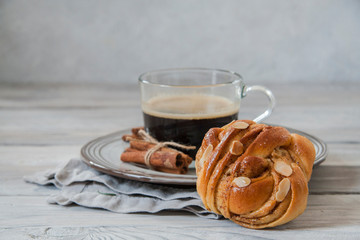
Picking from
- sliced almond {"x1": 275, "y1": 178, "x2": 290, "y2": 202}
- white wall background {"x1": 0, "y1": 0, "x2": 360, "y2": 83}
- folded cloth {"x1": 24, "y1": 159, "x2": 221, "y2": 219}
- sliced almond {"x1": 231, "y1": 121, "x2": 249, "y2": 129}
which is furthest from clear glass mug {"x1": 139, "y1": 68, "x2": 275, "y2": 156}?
white wall background {"x1": 0, "y1": 0, "x2": 360, "y2": 83}

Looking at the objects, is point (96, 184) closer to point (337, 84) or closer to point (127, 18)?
point (127, 18)

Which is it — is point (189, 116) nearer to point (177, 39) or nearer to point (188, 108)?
point (188, 108)

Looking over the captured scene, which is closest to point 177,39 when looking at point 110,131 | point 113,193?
point 110,131

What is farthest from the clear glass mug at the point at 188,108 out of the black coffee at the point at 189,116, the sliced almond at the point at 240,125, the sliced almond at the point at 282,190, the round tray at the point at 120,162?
the sliced almond at the point at 282,190

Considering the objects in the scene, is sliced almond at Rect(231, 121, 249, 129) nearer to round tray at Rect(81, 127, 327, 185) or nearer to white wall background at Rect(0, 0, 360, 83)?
round tray at Rect(81, 127, 327, 185)

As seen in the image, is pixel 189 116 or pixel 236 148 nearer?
pixel 236 148
